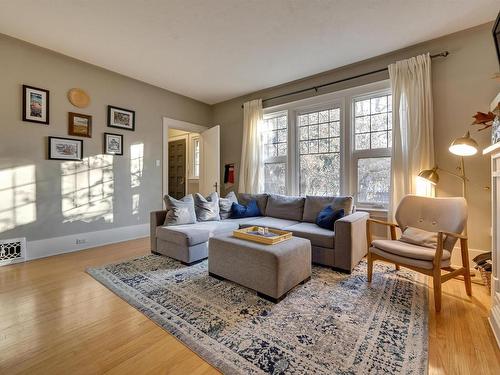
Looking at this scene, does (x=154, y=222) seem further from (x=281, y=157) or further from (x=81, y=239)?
(x=281, y=157)

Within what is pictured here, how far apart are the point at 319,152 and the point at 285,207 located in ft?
3.57

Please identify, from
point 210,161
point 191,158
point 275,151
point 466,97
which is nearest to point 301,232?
point 275,151

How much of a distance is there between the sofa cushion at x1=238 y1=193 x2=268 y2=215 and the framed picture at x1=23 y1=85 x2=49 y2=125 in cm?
293

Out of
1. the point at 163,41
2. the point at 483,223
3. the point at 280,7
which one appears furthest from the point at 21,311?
the point at 483,223

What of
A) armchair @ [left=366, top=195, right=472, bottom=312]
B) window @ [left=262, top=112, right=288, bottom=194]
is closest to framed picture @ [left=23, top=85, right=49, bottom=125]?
window @ [left=262, top=112, right=288, bottom=194]

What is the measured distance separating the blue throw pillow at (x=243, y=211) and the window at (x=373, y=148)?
1545mm

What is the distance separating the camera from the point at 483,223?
8.66ft

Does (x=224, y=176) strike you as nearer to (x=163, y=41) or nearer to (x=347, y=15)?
(x=163, y=41)

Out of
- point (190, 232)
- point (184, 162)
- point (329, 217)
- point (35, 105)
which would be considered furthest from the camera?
point (184, 162)

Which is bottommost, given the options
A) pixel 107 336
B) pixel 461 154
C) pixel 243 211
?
pixel 107 336

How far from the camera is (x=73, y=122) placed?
337 cm

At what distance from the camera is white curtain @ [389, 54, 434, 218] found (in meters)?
2.84

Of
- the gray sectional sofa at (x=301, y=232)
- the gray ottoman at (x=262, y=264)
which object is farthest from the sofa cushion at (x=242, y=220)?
the gray ottoman at (x=262, y=264)

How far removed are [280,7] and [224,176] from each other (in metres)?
3.33
